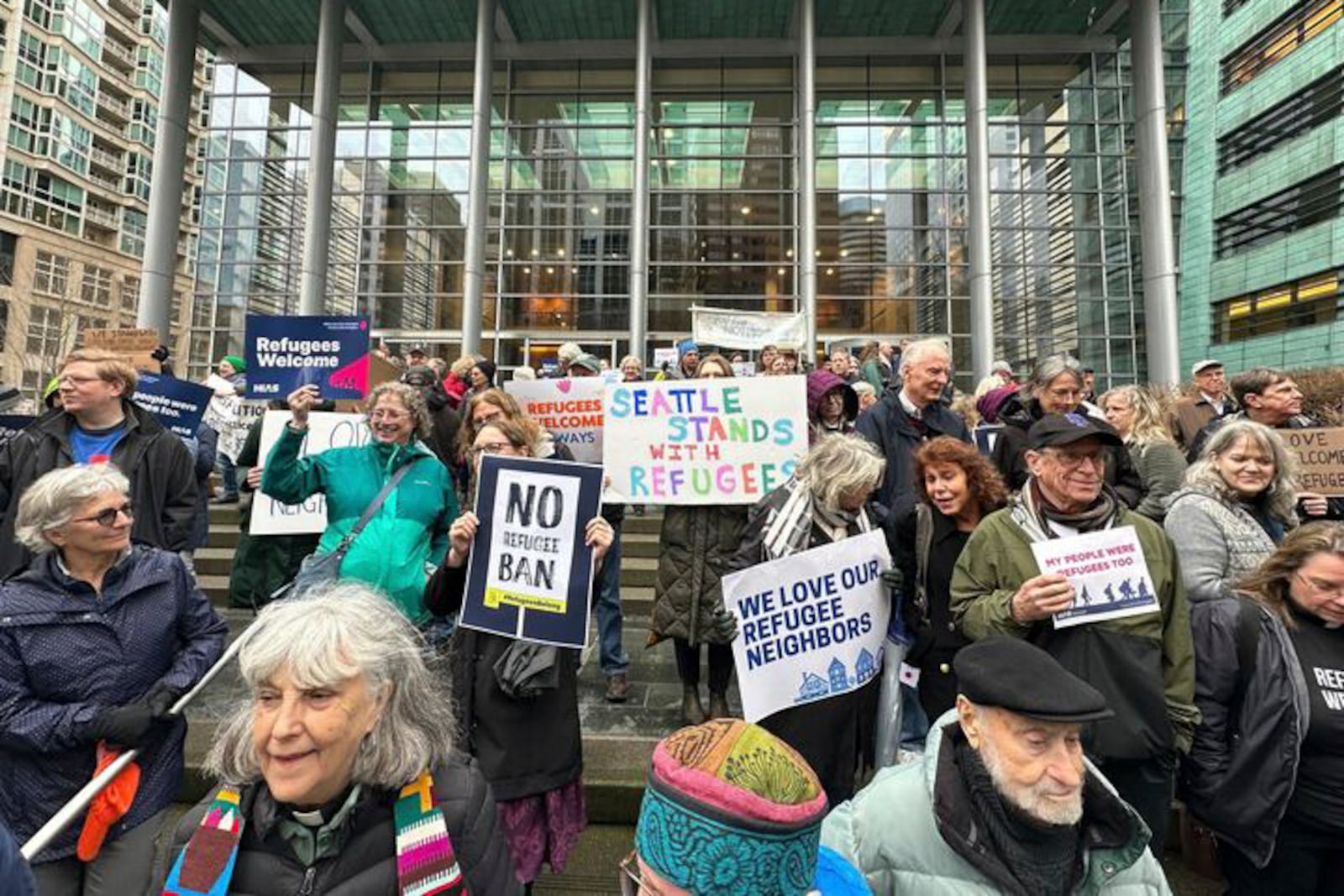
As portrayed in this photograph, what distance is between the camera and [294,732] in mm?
1479

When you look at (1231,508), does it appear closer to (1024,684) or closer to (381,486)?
(1024,684)

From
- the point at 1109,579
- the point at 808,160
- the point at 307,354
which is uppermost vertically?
the point at 808,160

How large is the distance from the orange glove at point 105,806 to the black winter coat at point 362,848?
0.76 meters

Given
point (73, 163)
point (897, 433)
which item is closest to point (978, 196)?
point (897, 433)

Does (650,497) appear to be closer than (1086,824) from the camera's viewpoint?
No

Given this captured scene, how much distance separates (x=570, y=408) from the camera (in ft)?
17.4

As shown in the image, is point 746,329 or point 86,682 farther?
point 746,329

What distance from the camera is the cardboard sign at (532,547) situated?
2.65 m

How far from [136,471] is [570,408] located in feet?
8.77

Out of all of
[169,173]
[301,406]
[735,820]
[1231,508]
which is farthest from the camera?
[169,173]

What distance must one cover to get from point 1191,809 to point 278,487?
419 cm

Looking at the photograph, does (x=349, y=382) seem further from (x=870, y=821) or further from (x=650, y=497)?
(x=870, y=821)

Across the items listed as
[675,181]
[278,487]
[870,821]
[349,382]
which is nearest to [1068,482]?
[870,821]

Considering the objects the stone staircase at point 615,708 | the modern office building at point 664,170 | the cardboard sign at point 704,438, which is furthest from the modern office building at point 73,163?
the cardboard sign at point 704,438
